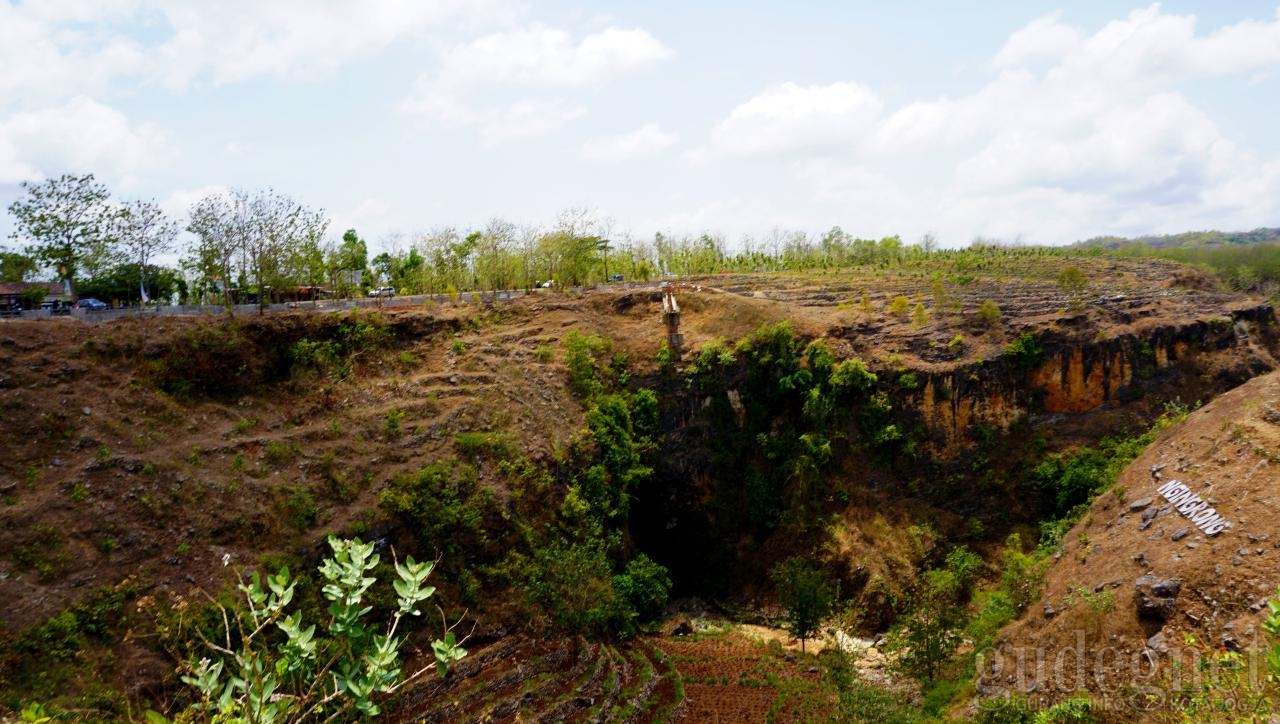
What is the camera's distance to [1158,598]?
1742 centimetres

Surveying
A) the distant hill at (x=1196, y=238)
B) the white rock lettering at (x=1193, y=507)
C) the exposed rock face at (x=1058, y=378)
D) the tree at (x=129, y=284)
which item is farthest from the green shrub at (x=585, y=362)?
the distant hill at (x=1196, y=238)

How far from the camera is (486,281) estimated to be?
139ft

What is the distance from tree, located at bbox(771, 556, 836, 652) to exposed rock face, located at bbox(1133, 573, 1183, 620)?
31.7 ft

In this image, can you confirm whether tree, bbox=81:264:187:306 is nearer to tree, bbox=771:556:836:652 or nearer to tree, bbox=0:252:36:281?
tree, bbox=0:252:36:281

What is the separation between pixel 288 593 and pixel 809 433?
27.6 metres

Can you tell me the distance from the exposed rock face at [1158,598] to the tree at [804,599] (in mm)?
9654

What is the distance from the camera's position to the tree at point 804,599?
25.2 metres

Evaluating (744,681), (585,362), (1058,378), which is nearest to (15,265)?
(585,362)

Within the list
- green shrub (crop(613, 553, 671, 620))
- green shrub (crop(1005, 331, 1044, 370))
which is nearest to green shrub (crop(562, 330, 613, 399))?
green shrub (crop(613, 553, 671, 620))

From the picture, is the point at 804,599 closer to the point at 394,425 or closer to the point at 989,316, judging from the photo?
the point at 394,425

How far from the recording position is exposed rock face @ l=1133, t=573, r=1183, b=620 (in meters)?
17.2

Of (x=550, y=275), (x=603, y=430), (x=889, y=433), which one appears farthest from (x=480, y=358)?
(x=889, y=433)

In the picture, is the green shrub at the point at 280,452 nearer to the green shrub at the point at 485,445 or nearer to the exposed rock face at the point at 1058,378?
the green shrub at the point at 485,445

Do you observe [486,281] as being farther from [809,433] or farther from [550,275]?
[809,433]
